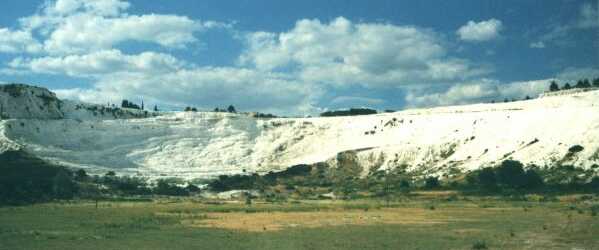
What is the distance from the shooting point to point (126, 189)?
7175 centimetres

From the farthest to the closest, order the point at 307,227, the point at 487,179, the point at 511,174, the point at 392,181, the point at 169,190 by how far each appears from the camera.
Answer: the point at 392,181 → the point at 169,190 → the point at 487,179 → the point at 511,174 → the point at 307,227

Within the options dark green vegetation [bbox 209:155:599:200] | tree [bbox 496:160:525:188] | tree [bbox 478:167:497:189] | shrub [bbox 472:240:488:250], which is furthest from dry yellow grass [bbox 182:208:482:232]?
tree [bbox 496:160:525:188]

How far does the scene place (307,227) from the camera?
34.7m

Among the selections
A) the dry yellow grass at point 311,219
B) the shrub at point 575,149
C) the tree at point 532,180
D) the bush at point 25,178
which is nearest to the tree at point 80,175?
the bush at point 25,178

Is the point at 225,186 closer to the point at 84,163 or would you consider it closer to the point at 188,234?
the point at 84,163

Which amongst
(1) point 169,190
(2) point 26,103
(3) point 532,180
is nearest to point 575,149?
(3) point 532,180

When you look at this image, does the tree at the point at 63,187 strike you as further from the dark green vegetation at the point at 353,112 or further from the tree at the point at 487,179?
the dark green vegetation at the point at 353,112

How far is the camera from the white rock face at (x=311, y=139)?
78812mm

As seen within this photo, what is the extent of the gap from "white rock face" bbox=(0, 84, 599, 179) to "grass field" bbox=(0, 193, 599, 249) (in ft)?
87.1

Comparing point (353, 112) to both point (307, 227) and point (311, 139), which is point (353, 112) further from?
point (307, 227)

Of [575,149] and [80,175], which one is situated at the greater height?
[575,149]

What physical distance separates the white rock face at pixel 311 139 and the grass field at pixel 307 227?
87.1 feet

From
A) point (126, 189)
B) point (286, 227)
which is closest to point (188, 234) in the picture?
point (286, 227)

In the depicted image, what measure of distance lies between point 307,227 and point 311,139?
66542mm
